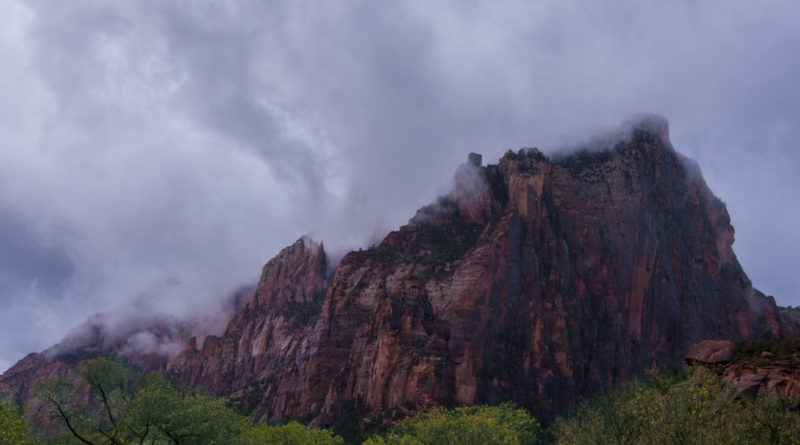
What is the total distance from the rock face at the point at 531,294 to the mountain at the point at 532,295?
38 centimetres

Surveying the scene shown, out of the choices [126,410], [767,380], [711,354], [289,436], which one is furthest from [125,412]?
[711,354]

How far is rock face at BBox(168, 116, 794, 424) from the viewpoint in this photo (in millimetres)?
119812

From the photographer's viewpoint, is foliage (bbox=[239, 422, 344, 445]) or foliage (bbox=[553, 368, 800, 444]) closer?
foliage (bbox=[553, 368, 800, 444])

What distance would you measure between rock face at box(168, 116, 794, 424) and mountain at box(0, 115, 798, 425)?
1.25 feet

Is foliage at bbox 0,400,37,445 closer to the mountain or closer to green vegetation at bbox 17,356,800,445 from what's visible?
green vegetation at bbox 17,356,800,445

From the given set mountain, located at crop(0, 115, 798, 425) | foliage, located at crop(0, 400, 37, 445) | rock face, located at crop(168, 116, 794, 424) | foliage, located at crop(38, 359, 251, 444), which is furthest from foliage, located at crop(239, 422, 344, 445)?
mountain, located at crop(0, 115, 798, 425)

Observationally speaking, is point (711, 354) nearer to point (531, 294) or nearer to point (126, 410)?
point (126, 410)

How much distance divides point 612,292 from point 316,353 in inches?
3096

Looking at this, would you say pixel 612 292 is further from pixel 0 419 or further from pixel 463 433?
pixel 0 419

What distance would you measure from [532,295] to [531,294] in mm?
326

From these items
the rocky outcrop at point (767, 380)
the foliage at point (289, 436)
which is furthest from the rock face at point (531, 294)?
the rocky outcrop at point (767, 380)

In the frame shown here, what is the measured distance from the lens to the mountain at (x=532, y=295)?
393ft

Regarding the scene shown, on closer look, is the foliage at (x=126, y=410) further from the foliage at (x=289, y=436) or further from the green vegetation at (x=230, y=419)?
the foliage at (x=289, y=436)

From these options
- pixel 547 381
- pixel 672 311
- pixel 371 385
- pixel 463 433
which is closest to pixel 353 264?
pixel 371 385
